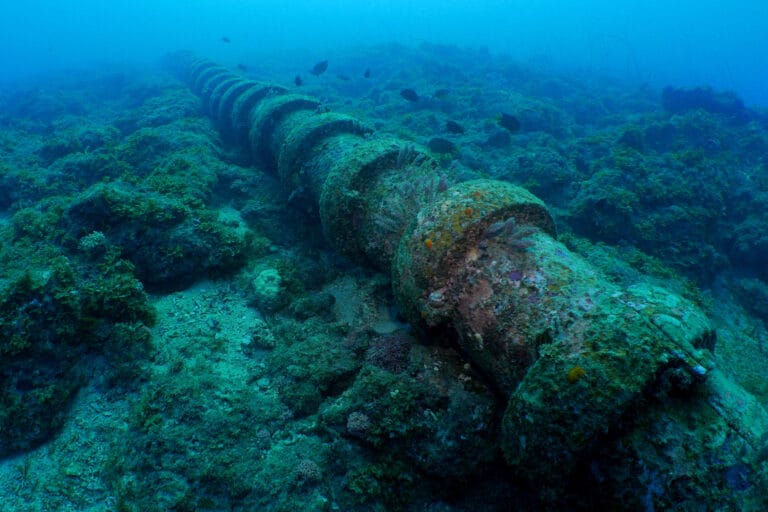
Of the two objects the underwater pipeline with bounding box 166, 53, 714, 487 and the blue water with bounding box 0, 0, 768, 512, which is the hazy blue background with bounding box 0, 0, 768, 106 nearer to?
the blue water with bounding box 0, 0, 768, 512

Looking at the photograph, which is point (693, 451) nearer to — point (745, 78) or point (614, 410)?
point (614, 410)

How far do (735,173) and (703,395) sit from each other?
13.0 m

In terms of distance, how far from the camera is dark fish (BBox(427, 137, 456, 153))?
10.6 metres

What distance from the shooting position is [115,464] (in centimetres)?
326

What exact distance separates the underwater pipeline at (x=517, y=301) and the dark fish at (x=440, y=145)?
16.2 feet

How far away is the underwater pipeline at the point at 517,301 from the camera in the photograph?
7.14 ft

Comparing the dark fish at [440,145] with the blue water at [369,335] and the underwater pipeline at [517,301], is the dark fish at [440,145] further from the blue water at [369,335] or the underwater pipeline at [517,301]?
the underwater pipeline at [517,301]

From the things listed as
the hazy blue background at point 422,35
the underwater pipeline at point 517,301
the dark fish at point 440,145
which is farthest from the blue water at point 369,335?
the hazy blue background at point 422,35

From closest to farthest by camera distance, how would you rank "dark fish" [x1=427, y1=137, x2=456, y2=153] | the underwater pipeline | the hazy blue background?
the underwater pipeline, "dark fish" [x1=427, y1=137, x2=456, y2=153], the hazy blue background

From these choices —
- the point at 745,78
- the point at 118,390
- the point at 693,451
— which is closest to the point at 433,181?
the point at 693,451

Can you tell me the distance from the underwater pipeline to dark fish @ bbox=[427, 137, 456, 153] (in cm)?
494

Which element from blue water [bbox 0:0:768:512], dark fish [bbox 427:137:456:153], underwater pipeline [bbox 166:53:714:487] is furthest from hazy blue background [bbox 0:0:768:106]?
underwater pipeline [bbox 166:53:714:487]

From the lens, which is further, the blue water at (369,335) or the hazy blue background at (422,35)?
the hazy blue background at (422,35)

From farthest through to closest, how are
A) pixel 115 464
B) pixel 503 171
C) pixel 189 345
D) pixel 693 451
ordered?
pixel 503 171 → pixel 189 345 → pixel 115 464 → pixel 693 451
